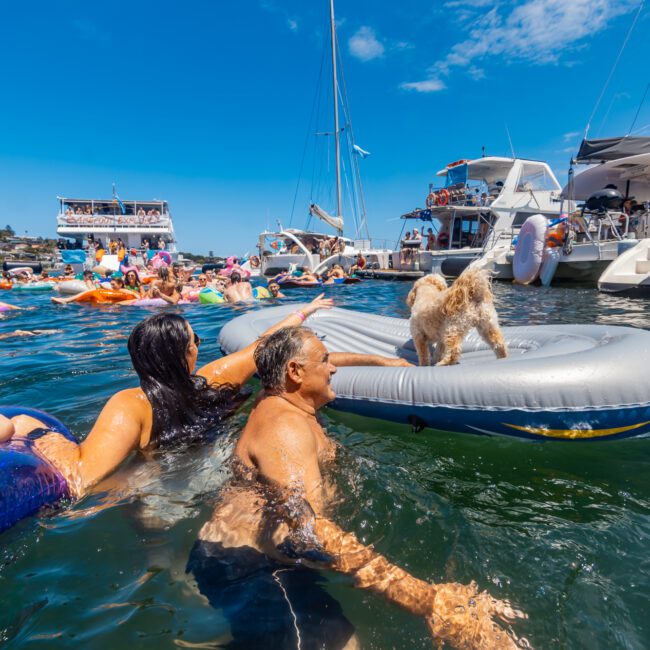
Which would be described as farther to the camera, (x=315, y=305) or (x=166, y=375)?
(x=315, y=305)

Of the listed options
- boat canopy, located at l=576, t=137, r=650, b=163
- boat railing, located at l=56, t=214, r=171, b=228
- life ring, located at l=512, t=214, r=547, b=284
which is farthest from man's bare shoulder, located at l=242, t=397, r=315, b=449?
boat railing, located at l=56, t=214, r=171, b=228

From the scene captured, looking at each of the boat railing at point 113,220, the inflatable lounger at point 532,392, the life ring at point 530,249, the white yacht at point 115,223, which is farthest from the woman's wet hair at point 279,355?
the boat railing at point 113,220

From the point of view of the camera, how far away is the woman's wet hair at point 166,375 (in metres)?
2.28

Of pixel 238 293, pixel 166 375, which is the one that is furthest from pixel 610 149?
pixel 166 375

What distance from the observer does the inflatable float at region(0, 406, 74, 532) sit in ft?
5.45

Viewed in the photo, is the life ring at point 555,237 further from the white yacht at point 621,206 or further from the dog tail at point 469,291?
the dog tail at point 469,291

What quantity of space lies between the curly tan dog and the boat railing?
112 feet

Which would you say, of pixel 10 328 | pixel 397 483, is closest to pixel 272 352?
pixel 397 483

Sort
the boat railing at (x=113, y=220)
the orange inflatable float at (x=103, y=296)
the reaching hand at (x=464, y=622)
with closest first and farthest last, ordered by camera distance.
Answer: the reaching hand at (x=464, y=622) → the orange inflatable float at (x=103, y=296) → the boat railing at (x=113, y=220)

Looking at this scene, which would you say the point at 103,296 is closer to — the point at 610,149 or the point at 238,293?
the point at 238,293

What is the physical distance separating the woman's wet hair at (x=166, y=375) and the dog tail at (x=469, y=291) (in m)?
2.25

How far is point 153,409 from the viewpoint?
228 cm

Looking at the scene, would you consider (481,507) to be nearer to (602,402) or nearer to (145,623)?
(602,402)

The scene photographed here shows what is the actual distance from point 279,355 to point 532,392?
5.24 ft
